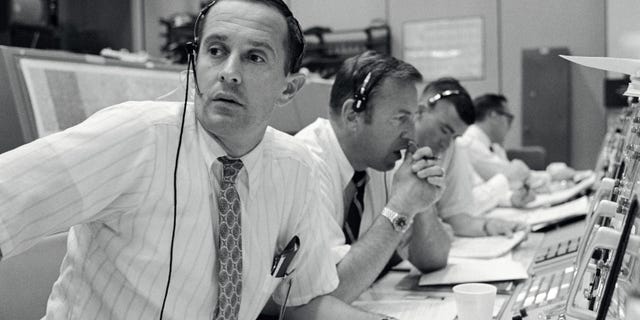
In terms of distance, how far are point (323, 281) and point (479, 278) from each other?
47 cm

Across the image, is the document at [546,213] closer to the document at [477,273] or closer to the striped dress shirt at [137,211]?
the document at [477,273]

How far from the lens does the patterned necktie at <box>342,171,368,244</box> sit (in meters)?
1.60

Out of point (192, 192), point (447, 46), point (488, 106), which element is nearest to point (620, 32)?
point (447, 46)

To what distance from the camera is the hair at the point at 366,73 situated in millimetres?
1563

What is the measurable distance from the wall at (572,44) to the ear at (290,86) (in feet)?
17.6

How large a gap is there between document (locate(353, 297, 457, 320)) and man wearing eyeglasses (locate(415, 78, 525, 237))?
2.81 ft

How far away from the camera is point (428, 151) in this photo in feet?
5.13

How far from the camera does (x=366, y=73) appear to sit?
1577mm

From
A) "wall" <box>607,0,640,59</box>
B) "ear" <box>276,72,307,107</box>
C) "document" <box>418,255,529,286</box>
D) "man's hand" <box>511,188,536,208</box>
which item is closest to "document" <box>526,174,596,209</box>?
"man's hand" <box>511,188,536,208</box>

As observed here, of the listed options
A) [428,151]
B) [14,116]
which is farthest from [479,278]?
[14,116]

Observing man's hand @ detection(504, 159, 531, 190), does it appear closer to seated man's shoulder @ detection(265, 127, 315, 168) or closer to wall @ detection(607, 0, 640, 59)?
seated man's shoulder @ detection(265, 127, 315, 168)

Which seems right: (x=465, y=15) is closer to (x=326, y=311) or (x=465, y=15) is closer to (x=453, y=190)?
(x=453, y=190)

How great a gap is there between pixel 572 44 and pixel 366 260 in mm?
5312

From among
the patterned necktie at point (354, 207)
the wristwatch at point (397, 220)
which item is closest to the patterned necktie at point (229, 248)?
the wristwatch at point (397, 220)
